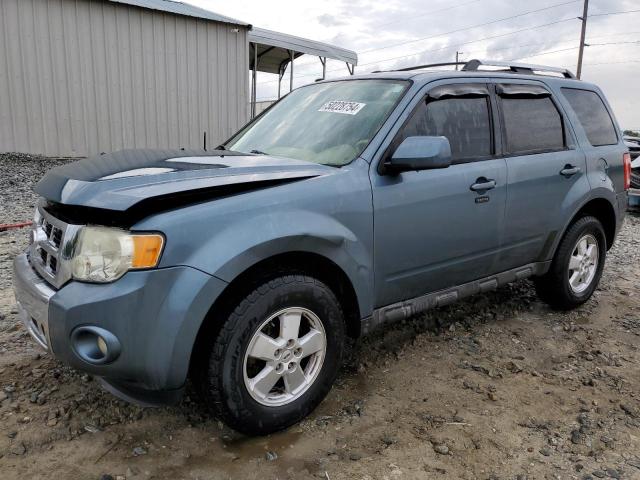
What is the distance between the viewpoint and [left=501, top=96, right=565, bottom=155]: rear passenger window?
143 inches

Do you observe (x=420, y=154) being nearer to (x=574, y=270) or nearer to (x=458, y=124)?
(x=458, y=124)

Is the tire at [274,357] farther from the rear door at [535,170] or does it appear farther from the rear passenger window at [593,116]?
the rear passenger window at [593,116]

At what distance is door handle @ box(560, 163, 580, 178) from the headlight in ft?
9.95

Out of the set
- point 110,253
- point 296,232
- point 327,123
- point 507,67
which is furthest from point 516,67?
point 110,253

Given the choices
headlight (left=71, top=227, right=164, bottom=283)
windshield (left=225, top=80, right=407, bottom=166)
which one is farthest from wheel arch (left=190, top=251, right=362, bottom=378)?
windshield (left=225, top=80, right=407, bottom=166)

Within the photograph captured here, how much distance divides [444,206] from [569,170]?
4.65 feet

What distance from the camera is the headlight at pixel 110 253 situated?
208 cm

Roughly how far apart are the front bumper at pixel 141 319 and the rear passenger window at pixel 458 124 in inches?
61.0

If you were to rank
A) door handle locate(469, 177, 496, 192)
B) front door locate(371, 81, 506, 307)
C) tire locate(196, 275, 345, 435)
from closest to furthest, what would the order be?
tire locate(196, 275, 345, 435), front door locate(371, 81, 506, 307), door handle locate(469, 177, 496, 192)

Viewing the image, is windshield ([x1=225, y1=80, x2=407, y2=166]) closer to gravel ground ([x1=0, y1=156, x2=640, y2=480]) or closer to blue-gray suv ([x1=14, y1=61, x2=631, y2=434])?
blue-gray suv ([x1=14, y1=61, x2=631, y2=434])

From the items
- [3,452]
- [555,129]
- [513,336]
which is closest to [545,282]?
[513,336]

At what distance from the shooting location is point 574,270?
14.3 feet

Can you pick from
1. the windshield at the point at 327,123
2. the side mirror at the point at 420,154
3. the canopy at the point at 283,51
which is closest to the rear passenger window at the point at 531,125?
the windshield at the point at 327,123

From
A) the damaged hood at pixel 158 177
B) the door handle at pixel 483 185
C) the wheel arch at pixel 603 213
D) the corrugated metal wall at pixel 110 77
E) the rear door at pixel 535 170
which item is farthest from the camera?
the corrugated metal wall at pixel 110 77
